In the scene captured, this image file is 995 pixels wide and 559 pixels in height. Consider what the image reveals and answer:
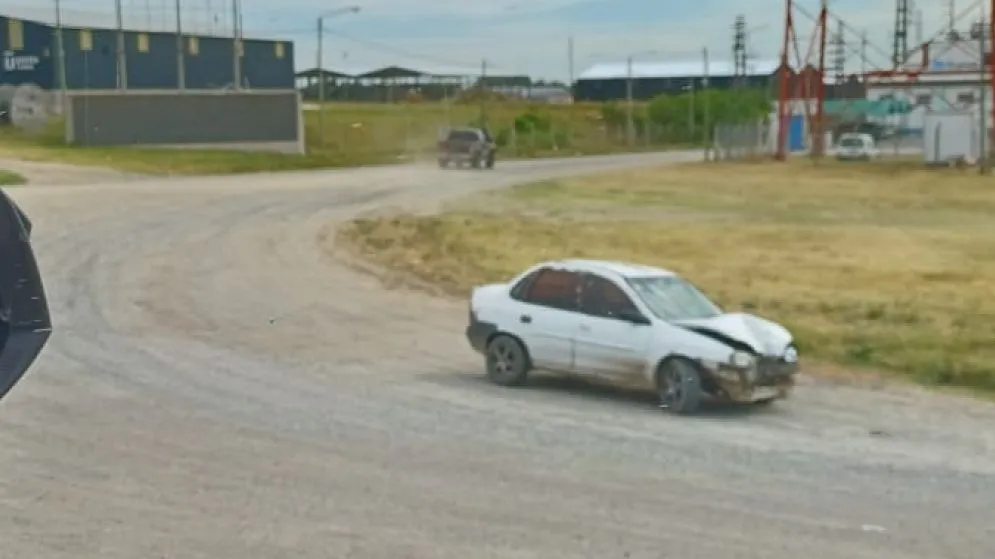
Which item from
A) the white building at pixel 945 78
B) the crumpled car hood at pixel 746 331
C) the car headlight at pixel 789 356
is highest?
the white building at pixel 945 78

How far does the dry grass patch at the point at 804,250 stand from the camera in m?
22.4

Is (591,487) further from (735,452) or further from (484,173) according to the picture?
(484,173)

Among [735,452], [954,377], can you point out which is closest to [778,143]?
[954,377]

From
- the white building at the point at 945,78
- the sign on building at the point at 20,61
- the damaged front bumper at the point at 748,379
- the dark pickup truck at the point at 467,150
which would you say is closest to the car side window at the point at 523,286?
the damaged front bumper at the point at 748,379

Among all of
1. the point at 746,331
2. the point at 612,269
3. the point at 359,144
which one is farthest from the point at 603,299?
the point at 359,144

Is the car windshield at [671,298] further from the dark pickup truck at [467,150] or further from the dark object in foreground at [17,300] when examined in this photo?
the dark pickup truck at [467,150]

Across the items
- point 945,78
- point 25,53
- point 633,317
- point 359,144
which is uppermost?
point 25,53

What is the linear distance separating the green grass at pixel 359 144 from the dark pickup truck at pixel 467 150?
5.27 metres

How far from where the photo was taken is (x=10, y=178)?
5641 centimetres

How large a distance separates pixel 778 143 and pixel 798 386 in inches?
2879

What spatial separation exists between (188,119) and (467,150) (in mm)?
16272

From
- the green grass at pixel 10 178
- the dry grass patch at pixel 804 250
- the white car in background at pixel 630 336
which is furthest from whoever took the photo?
the green grass at pixel 10 178

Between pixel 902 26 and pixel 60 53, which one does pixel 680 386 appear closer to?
pixel 60 53

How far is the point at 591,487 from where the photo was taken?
478 inches
